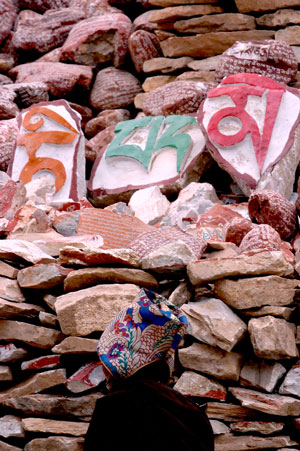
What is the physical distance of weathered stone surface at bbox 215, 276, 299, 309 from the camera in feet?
9.00

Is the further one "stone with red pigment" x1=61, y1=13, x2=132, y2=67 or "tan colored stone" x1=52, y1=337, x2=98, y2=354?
"stone with red pigment" x1=61, y1=13, x2=132, y2=67

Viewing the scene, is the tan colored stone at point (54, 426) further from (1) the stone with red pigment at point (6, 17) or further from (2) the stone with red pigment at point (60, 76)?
(1) the stone with red pigment at point (6, 17)

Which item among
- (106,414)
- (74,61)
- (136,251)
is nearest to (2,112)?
(74,61)

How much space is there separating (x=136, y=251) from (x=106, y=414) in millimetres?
1531

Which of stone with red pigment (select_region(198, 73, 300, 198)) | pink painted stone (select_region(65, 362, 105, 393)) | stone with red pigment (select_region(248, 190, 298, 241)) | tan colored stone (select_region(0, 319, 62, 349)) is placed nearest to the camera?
pink painted stone (select_region(65, 362, 105, 393))

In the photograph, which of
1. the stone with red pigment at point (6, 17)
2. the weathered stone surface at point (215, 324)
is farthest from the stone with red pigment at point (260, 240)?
the stone with red pigment at point (6, 17)

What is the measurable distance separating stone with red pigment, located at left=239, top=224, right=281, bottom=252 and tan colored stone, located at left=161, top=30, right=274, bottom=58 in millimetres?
3900

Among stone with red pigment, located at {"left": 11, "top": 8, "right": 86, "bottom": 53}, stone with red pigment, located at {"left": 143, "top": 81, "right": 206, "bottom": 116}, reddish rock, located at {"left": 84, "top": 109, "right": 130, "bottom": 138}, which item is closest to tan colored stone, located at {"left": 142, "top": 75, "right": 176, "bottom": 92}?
reddish rock, located at {"left": 84, "top": 109, "right": 130, "bottom": 138}

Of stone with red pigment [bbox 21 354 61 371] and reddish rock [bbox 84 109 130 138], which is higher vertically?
stone with red pigment [bbox 21 354 61 371]

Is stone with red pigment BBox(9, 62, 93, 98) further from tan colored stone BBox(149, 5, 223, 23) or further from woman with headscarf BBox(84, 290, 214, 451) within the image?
woman with headscarf BBox(84, 290, 214, 451)

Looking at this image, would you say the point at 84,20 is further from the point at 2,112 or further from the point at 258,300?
the point at 258,300

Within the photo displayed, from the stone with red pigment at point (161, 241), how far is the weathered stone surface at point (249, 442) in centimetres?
81

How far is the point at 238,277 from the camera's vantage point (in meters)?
2.82

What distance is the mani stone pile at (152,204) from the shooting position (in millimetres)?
2686
